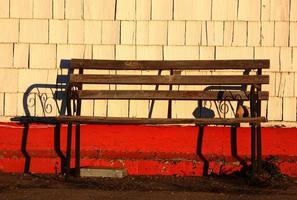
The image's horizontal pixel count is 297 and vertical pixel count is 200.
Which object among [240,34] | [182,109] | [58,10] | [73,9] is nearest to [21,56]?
[58,10]

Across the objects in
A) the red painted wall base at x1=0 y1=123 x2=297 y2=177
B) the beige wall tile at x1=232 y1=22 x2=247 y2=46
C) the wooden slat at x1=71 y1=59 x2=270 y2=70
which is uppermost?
the beige wall tile at x1=232 y1=22 x2=247 y2=46

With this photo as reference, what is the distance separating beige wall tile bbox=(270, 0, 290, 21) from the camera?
7320 mm

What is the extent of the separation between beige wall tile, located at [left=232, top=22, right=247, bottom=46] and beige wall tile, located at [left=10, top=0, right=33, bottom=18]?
252 cm

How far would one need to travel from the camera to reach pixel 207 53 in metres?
7.36

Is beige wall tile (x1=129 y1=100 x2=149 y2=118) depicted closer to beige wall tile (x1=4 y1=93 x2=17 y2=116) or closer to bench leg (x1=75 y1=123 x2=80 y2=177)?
bench leg (x1=75 y1=123 x2=80 y2=177)

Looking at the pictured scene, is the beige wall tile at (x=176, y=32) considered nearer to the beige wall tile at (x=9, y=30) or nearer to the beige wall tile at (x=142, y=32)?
the beige wall tile at (x=142, y=32)

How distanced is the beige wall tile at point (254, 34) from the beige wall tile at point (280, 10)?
219 millimetres

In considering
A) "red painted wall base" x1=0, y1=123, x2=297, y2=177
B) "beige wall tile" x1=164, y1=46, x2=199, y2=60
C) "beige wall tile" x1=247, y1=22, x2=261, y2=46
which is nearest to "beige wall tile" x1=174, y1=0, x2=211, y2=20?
"beige wall tile" x1=164, y1=46, x2=199, y2=60

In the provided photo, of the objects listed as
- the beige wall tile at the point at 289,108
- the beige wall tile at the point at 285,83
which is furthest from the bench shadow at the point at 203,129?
the beige wall tile at the point at 289,108

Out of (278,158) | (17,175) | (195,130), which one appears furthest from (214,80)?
(17,175)

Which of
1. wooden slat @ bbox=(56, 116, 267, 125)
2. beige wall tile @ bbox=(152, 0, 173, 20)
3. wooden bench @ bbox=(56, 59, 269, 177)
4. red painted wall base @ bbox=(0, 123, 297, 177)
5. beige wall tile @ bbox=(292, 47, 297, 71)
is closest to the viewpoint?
wooden slat @ bbox=(56, 116, 267, 125)

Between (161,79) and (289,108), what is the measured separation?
163 cm

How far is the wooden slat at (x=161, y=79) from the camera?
22.5ft

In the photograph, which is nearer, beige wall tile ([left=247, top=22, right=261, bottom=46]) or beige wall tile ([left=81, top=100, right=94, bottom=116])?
beige wall tile ([left=247, top=22, right=261, bottom=46])
